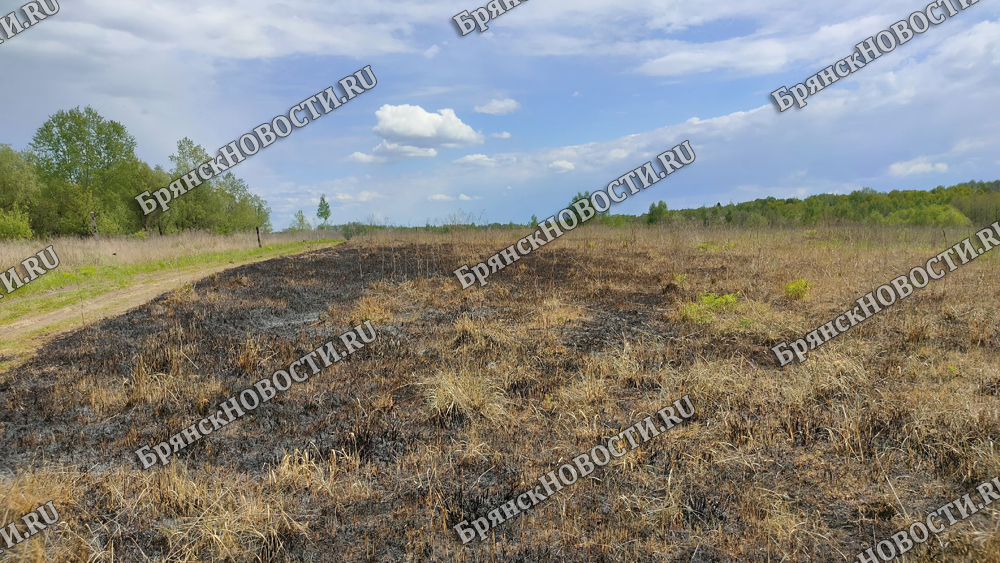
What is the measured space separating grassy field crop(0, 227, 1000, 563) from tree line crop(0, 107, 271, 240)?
26960mm

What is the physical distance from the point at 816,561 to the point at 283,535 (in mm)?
3011

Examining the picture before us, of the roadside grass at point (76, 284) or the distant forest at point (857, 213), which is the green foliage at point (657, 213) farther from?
the roadside grass at point (76, 284)

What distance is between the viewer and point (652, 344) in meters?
6.42

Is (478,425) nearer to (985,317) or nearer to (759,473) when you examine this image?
(759,473)

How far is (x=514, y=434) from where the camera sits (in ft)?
13.7

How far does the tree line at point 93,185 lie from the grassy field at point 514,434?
26960 mm

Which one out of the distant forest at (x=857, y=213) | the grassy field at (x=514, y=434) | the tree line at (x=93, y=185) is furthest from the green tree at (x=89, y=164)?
the grassy field at (x=514, y=434)

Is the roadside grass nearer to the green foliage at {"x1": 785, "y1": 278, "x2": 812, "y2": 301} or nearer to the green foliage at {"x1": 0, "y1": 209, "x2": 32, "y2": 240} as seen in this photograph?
the green foliage at {"x1": 0, "y1": 209, "x2": 32, "y2": 240}

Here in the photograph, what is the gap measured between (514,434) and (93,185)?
4072 cm

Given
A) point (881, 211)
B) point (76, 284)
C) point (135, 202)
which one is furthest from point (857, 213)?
point (135, 202)

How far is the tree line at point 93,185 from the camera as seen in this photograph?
28.0 meters

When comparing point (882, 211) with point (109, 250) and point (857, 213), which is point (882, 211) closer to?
point (857, 213)

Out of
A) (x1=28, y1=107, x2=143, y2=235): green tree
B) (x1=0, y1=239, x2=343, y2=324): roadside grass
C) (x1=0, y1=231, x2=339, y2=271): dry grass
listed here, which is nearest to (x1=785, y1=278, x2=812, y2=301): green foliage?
(x1=0, y1=239, x2=343, y2=324): roadside grass

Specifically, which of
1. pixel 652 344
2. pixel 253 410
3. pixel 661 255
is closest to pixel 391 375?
pixel 253 410
